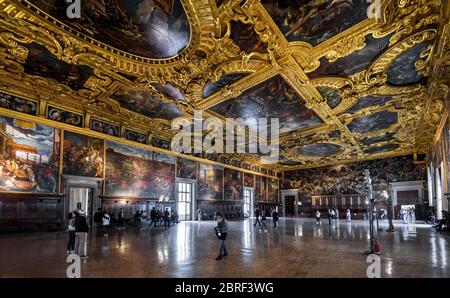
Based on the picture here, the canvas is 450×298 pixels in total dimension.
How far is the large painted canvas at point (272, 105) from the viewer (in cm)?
1225

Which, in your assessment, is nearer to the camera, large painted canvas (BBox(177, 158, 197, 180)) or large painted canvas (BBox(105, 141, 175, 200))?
large painted canvas (BBox(105, 141, 175, 200))

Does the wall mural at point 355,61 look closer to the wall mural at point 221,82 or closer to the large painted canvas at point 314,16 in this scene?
the large painted canvas at point 314,16

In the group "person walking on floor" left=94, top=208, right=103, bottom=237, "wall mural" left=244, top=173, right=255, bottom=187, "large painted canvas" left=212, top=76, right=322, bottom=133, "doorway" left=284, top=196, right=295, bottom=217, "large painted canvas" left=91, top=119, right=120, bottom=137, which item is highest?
"large painted canvas" left=212, top=76, right=322, bottom=133

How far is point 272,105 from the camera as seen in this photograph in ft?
46.6

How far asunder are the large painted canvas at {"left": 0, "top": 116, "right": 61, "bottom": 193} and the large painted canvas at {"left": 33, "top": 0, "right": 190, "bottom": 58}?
7.05 meters

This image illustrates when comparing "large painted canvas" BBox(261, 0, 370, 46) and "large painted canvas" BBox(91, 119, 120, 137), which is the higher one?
"large painted canvas" BBox(261, 0, 370, 46)

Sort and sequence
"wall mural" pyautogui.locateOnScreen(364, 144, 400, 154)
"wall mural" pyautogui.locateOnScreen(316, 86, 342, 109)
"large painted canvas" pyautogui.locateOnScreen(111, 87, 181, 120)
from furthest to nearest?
"wall mural" pyautogui.locateOnScreen(364, 144, 400, 154), "large painted canvas" pyautogui.locateOnScreen(111, 87, 181, 120), "wall mural" pyautogui.locateOnScreen(316, 86, 342, 109)

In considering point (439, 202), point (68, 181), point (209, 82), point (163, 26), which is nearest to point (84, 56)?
point (163, 26)

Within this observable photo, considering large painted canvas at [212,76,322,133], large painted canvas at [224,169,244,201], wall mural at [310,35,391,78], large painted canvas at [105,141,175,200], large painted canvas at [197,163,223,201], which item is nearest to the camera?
wall mural at [310,35,391,78]

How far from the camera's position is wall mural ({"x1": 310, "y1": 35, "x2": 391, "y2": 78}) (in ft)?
28.8

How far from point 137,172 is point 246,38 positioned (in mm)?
12431

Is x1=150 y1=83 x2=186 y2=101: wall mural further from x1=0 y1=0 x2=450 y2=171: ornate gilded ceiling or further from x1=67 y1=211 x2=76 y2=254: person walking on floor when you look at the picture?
x1=67 y1=211 x2=76 y2=254: person walking on floor

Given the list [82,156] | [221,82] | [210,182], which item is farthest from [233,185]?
[221,82]

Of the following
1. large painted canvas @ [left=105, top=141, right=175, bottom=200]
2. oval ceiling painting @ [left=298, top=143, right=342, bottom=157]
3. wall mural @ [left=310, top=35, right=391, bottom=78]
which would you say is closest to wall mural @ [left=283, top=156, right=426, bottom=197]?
oval ceiling painting @ [left=298, top=143, right=342, bottom=157]
